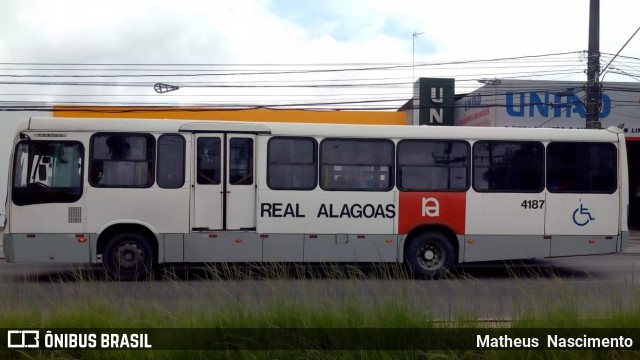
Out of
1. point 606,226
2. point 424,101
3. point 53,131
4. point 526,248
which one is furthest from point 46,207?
point 424,101

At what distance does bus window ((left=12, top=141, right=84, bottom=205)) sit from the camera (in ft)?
34.8

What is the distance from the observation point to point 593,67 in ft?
58.0

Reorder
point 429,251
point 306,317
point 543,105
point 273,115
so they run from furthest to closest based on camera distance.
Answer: point 273,115, point 543,105, point 429,251, point 306,317

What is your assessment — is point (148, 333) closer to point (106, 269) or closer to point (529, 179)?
point (106, 269)

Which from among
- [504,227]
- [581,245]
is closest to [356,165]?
[504,227]

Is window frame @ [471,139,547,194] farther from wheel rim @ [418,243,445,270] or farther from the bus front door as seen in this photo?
the bus front door

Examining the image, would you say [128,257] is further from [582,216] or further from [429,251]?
[582,216]

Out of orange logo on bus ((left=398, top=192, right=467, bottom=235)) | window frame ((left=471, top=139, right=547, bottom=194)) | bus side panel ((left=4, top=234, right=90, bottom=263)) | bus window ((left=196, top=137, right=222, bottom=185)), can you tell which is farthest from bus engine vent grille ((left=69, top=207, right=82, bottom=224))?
window frame ((left=471, top=139, right=547, bottom=194))

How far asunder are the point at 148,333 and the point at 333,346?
1586 mm

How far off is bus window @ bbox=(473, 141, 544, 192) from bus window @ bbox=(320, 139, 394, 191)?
1778 millimetres

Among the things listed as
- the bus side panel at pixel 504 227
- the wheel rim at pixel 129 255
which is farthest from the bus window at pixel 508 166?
the wheel rim at pixel 129 255

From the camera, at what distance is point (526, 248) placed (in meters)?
11.6

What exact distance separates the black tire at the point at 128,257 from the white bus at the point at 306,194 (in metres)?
0.03

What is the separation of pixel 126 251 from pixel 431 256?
18.6 ft
